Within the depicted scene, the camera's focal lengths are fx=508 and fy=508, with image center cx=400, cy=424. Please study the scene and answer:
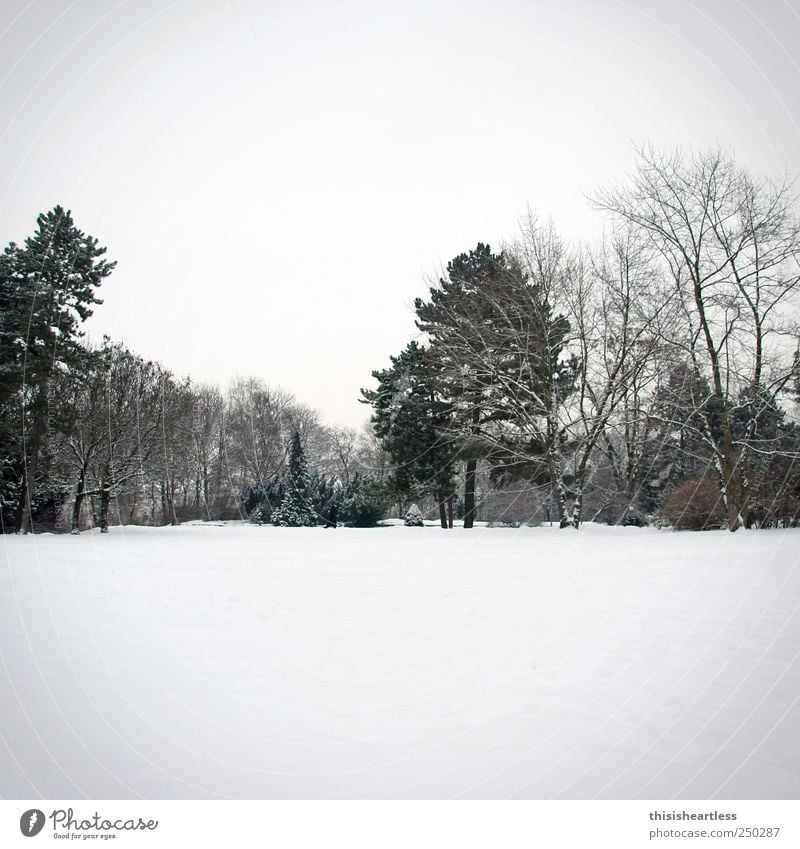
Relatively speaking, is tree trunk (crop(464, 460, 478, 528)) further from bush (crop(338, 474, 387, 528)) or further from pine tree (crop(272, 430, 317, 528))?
pine tree (crop(272, 430, 317, 528))

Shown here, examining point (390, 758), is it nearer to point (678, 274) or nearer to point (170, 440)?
point (678, 274)

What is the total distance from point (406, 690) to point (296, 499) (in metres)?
27.4

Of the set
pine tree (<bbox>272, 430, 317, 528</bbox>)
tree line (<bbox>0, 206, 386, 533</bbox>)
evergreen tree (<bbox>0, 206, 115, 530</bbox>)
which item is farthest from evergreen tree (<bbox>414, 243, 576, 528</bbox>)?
evergreen tree (<bbox>0, 206, 115, 530</bbox>)

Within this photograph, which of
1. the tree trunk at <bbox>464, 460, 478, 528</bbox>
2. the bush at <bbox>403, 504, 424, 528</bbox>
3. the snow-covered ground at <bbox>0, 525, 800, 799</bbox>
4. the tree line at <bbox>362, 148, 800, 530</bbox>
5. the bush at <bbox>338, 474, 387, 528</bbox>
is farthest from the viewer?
the bush at <bbox>338, 474, 387, 528</bbox>

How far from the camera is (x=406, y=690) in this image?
3.46m

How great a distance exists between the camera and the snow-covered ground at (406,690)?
248 centimetres

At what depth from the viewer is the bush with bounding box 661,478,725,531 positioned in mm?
16266

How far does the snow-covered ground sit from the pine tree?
75.0 feet

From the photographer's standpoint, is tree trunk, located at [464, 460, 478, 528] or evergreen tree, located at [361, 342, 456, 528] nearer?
tree trunk, located at [464, 460, 478, 528]

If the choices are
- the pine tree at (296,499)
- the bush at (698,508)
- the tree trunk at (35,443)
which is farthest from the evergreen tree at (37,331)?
the bush at (698,508)

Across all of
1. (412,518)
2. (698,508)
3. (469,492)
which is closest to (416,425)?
(469,492)

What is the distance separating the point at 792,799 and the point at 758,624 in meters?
2.76

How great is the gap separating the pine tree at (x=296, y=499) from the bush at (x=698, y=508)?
19547 mm

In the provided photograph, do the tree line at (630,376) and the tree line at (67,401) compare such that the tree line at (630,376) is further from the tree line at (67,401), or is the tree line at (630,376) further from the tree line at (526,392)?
the tree line at (67,401)
